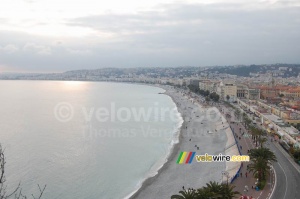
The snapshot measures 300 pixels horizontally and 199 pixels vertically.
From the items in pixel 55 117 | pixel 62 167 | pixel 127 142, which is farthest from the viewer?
pixel 55 117

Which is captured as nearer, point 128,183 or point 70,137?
point 128,183

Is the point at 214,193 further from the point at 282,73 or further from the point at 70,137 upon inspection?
the point at 282,73

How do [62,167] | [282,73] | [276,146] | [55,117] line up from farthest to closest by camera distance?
[282,73] < [55,117] < [276,146] < [62,167]

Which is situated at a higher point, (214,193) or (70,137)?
(214,193)

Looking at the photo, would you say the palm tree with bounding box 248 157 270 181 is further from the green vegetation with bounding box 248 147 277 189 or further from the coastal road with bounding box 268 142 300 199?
the coastal road with bounding box 268 142 300 199

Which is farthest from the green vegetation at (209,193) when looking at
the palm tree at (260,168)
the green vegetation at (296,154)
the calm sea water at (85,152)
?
the green vegetation at (296,154)

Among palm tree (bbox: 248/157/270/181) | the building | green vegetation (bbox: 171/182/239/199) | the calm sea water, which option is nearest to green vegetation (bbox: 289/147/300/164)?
Result: palm tree (bbox: 248/157/270/181)

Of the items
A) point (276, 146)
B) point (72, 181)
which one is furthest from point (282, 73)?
point (72, 181)
